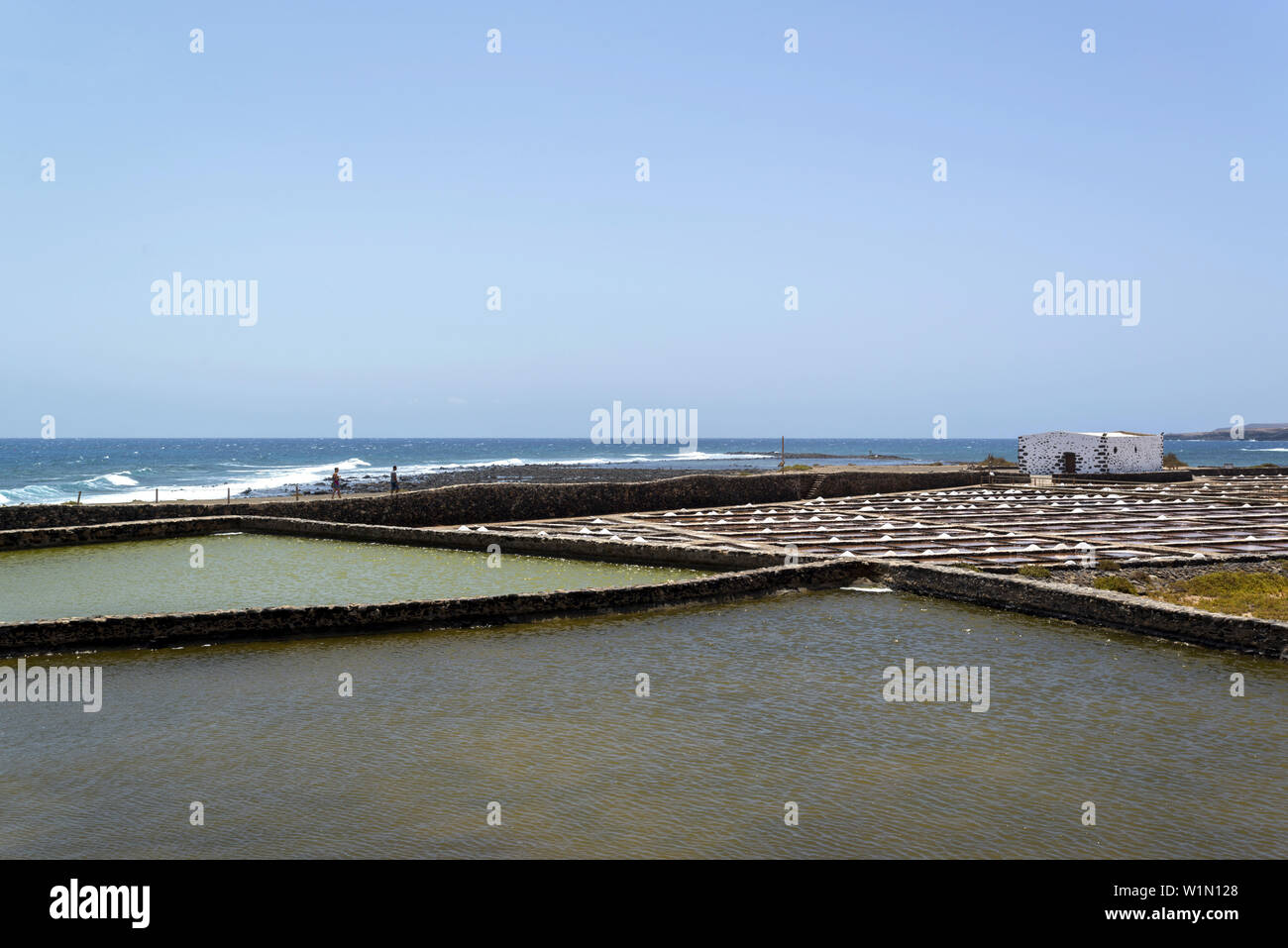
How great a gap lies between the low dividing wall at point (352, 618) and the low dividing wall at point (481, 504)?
1406 centimetres

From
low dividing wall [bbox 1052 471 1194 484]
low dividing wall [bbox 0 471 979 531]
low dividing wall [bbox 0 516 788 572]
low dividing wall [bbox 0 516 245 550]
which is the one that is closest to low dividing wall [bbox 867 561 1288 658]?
low dividing wall [bbox 0 516 788 572]

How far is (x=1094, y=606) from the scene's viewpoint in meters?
12.6

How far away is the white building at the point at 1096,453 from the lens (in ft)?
158

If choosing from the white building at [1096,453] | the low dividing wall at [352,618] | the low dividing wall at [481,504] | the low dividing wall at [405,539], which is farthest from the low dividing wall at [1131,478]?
the low dividing wall at [352,618]

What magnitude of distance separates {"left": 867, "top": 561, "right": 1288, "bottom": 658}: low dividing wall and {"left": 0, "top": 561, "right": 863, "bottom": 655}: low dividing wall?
100 inches

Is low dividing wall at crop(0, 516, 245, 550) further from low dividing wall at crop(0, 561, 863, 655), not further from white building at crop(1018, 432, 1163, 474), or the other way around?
white building at crop(1018, 432, 1163, 474)

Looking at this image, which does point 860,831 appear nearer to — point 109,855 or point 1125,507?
point 109,855

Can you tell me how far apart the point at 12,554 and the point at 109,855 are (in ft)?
59.2

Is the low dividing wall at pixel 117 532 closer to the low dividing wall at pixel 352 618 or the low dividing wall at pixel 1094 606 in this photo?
the low dividing wall at pixel 352 618

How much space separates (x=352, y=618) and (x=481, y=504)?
52.0ft

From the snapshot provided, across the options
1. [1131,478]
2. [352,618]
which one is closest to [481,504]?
[352,618]

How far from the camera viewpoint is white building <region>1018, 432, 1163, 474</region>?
48125 mm

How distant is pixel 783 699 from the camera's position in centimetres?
914

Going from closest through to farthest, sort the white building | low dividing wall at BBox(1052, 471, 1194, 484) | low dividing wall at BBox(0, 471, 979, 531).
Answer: low dividing wall at BBox(0, 471, 979, 531), low dividing wall at BBox(1052, 471, 1194, 484), the white building
